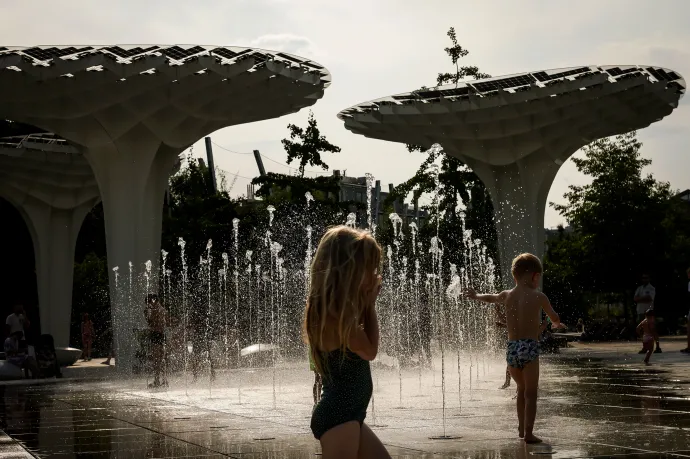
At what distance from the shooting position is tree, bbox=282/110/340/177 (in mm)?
41406

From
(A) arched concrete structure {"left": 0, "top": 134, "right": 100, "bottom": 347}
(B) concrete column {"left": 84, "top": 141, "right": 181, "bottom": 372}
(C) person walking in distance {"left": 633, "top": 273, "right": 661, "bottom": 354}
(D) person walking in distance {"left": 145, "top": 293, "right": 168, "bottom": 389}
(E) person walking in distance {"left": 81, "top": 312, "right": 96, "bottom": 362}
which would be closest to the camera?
(D) person walking in distance {"left": 145, "top": 293, "right": 168, "bottom": 389}

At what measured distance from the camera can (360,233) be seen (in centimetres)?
412

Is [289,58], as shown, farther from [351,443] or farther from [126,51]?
[351,443]

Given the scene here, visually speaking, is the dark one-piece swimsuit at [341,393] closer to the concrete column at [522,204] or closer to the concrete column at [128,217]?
the concrete column at [128,217]

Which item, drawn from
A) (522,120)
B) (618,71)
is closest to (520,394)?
(618,71)

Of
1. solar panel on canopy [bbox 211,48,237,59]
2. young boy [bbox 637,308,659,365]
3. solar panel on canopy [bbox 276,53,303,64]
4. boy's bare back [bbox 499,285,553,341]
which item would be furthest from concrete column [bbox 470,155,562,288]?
boy's bare back [bbox 499,285,553,341]

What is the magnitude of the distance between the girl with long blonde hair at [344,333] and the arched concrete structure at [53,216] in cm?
3103

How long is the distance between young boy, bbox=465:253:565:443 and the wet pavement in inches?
11.6

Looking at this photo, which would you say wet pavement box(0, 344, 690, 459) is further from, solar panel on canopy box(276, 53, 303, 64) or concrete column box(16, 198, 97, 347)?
concrete column box(16, 198, 97, 347)

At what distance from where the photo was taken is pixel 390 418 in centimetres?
1005

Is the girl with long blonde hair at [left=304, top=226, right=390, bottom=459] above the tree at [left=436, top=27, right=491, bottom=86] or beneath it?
beneath

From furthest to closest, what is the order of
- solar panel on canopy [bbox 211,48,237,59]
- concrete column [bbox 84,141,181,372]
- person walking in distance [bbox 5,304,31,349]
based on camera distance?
concrete column [bbox 84,141,181,372] → solar panel on canopy [bbox 211,48,237,59] → person walking in distance [bbox 5,304,31,349]

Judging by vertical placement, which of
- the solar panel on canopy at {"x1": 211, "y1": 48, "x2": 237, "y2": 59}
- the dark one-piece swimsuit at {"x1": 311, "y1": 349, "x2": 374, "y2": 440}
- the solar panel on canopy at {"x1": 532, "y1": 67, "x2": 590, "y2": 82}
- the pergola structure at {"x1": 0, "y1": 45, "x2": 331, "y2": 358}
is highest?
the solar panel on canopy at {"x1": 532, "y1": 67, "x2": 590, "y2": 82}

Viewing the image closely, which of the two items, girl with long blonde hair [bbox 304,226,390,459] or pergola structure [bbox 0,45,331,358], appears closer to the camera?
girl with long blonde hair [bbox 304,226,390,459]
